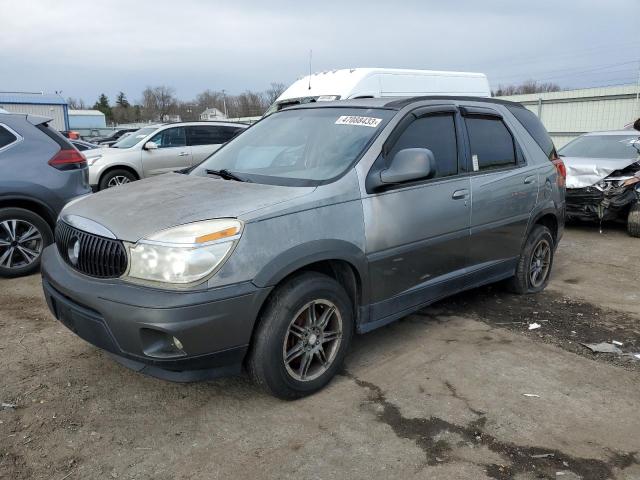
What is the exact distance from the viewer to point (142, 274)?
2811 mm

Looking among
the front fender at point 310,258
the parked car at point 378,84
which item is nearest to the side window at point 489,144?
the front fender at point 310,258

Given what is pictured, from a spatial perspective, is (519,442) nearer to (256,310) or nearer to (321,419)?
(321,419)

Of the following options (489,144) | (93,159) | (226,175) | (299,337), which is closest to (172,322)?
(299,337)

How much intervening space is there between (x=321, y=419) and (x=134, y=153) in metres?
9.31

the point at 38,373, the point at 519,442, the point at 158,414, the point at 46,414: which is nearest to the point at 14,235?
the point at 38,373

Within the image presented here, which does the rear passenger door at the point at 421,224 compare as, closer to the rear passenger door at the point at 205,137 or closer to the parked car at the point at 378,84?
the parked car at the point at 378,84

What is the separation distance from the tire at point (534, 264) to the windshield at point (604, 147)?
14.6ft

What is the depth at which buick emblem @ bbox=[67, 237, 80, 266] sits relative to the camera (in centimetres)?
316

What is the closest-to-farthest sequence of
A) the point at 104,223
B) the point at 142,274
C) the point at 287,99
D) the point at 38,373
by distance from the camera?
the point at 142,274
the point at 104,223
the point at 38,373
the point at 287,99

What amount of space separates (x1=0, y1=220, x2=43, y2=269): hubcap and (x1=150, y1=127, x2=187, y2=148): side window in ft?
19.9

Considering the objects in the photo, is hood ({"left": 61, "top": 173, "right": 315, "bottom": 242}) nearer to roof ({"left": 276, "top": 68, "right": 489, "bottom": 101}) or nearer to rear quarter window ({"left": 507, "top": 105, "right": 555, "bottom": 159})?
rear quarter window ({"left": 507, "top": 105, "right": 555, "bottom": 159})

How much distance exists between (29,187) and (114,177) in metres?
5.48

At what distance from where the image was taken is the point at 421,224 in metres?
3.81

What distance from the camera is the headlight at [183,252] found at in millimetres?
2752
